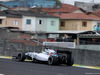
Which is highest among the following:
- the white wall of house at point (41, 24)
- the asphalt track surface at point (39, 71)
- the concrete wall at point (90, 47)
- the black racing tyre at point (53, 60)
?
the white wall of house at point (41, 24)

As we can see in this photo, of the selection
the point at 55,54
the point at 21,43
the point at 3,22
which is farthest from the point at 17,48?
the point at 3,22

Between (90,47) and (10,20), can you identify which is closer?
(90,47)

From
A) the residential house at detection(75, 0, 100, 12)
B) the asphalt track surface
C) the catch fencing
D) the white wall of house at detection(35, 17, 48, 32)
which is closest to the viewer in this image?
the asphalt track surface

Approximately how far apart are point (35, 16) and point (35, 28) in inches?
97.5

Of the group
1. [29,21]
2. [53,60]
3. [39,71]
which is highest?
[29,21]

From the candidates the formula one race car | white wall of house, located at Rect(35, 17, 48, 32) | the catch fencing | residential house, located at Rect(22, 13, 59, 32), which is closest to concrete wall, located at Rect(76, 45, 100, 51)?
the catch fencing

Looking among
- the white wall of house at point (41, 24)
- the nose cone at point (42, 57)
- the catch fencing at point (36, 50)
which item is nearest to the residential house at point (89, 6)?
the white wall of house at point (41, 24)

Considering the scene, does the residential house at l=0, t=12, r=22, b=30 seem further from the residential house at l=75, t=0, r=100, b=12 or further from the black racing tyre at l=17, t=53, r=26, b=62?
the residential house at l=75, t=0, r=100, b=12

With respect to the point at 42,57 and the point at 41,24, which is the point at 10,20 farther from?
the point at 42,57

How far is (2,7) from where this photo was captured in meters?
69.1

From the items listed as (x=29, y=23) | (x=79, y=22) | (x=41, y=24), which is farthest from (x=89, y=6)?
(x=29, y=23)

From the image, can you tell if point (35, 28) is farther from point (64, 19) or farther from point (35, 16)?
point (64, 19)

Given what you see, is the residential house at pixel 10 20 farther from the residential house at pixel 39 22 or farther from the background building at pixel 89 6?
the background building at pixel 89 6

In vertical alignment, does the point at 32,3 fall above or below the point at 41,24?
above
